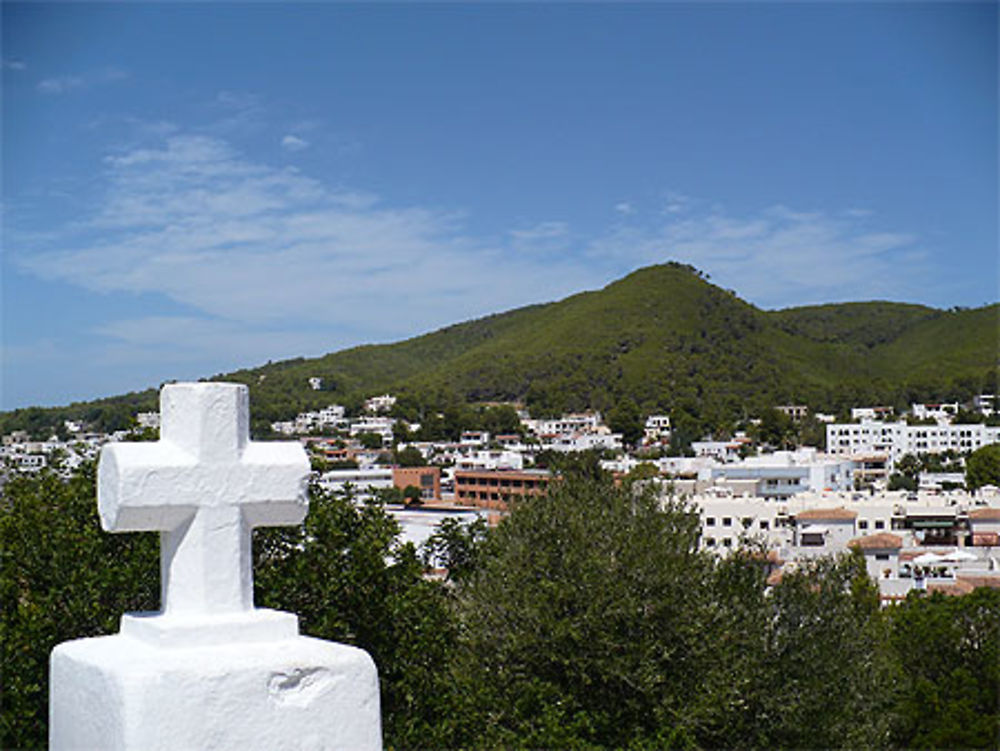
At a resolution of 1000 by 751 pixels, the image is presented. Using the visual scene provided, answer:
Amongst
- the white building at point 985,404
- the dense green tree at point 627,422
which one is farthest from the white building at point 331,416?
the white building at point 985,404

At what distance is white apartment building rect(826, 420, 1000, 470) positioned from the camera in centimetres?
10731

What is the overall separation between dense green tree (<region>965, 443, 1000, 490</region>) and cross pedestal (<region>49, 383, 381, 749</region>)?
85.0m

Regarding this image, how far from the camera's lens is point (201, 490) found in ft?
9.09

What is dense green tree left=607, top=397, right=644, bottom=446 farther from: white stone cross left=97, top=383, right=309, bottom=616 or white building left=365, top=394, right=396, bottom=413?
white stone cross left=97, top=383, right=309, bottom=616

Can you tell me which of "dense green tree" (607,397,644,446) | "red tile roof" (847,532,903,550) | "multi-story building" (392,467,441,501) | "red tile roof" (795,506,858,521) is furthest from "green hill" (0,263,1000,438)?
"red tile roof" (847,532,903,550)

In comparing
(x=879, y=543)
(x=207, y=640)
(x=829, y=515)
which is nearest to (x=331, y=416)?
(x=829, y=515)

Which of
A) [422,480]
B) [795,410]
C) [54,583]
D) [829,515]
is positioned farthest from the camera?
[795,410]

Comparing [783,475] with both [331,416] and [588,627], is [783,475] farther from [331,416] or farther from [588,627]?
[331,416]

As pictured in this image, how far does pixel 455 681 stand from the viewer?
387 inches

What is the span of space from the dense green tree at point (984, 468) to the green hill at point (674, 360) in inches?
1881

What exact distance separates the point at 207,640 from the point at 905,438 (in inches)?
4452

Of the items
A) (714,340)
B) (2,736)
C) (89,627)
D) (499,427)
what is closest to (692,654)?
(89,627)

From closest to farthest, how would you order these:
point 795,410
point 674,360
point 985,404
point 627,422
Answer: point 627,422 → point 985,404 → point 795,410 → point 674,360

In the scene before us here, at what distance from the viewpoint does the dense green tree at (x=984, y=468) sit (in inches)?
3191
